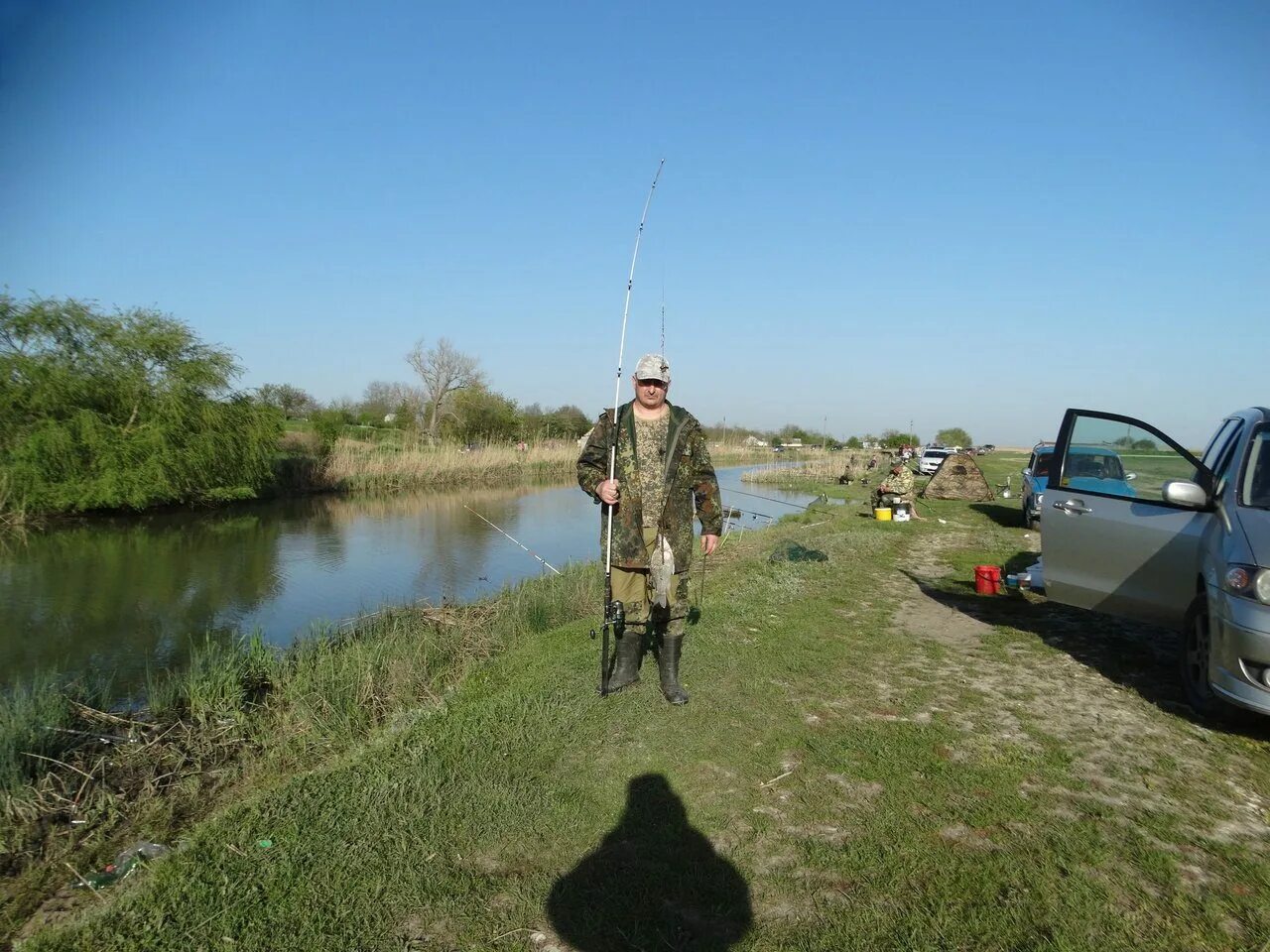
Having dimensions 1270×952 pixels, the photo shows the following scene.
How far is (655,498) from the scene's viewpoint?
16.4ft

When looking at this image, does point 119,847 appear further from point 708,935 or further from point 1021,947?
point 1021,947

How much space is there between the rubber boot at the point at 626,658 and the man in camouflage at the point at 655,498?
0.13m

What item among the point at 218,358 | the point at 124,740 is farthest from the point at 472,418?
the point at 124,740

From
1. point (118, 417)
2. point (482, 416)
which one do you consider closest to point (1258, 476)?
point (118, 417)

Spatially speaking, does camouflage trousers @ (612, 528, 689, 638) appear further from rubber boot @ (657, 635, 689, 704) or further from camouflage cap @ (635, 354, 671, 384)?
camouflage cap @ (635, 354, 671, 384)

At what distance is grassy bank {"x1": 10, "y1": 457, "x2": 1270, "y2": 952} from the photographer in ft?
8.98

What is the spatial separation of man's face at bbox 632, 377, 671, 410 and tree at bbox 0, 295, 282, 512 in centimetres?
2136

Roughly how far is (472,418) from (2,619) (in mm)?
43832

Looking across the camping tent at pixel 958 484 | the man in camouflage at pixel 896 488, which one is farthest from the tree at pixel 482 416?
the man in camouflage at pixel 896 488

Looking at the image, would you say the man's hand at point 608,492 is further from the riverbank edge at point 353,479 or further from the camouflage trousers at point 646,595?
the riverbank edge at point 353,479

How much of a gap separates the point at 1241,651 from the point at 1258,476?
1.28 m

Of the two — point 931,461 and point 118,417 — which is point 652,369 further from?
point 931,461

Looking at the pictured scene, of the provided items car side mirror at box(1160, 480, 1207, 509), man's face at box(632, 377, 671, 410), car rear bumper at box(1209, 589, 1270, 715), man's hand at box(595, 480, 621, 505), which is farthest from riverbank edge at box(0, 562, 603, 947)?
car side mirror at box(1160, 480, 1207, 509)

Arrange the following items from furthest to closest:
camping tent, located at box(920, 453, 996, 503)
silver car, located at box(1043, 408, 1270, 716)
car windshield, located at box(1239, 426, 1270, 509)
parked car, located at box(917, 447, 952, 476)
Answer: parked car, located at box(917, 447, 952, 476), camping tent, located at box(920, 453, 996, 503), car windshield, located at box(1239, 426, 1270, 509), silver car, located at box(1043, 408, 1270, 716)
